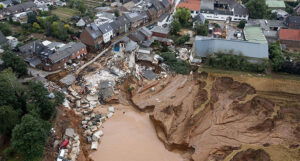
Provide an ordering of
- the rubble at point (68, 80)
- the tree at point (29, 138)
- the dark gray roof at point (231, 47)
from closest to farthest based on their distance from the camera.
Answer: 1. the tree at point (29, 138)
2. the rubble at point (68, 80)
3. the dark gray roof at point (231, 47)

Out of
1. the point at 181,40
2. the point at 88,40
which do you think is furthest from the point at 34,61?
the point at 181,40

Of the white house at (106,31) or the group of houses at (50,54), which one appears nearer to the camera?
the group of houses at (50,54)

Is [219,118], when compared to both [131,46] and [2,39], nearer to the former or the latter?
[131,46]

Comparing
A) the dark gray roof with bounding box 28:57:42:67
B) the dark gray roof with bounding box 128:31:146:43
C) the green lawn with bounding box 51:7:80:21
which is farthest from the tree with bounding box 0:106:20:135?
the green lawn with bounding box 51:7:80:21

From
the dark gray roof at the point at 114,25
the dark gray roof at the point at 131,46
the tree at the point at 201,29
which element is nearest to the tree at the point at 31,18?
the dark gray roof at the point at 114,25

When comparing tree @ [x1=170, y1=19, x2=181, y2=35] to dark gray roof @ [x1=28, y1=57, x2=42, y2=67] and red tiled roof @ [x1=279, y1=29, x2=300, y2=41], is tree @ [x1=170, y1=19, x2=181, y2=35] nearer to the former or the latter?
red tiled roof @ [x1=279, y1=29, x2=300, y2=41]

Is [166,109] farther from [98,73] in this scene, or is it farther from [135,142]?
[98,73]

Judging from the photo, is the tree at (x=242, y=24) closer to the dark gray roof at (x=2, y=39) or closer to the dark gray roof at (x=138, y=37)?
the dark gray roof at (x=138, y=37)
